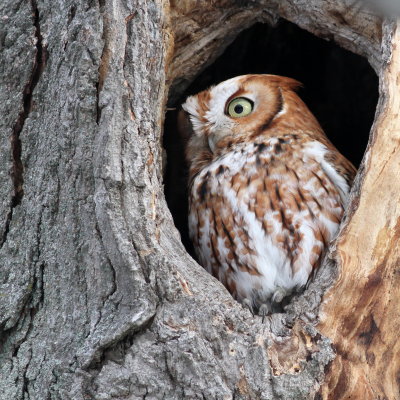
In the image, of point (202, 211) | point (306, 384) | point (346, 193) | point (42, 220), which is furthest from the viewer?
A: point (202, 211)

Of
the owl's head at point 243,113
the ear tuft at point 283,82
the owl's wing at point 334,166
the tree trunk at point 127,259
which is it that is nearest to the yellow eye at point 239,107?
the owl's head at point 243,113

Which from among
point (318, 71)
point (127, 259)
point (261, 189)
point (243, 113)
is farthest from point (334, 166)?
point (318, 71)

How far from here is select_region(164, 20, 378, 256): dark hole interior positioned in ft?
13.7

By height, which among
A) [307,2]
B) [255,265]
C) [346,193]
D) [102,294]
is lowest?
[102,294]

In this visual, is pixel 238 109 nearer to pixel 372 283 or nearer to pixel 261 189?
pixel 261 189

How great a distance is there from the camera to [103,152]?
243cm

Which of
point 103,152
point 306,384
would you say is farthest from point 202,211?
point 306,384

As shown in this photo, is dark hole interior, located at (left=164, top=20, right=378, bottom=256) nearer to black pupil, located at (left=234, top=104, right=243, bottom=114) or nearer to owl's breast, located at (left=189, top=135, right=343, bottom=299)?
black pupil, located at (left=234, top=104, right=243, bottom=114)

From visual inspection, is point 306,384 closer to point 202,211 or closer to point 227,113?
point 202,211

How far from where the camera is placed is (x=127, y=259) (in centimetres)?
232

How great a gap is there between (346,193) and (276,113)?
0.59 meters

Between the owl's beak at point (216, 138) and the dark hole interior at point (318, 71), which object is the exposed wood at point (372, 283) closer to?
the owl's beak at point (216, 138)

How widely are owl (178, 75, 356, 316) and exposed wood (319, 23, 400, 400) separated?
1.14 ft

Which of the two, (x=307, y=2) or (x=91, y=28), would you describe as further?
(x=307, y=2)
